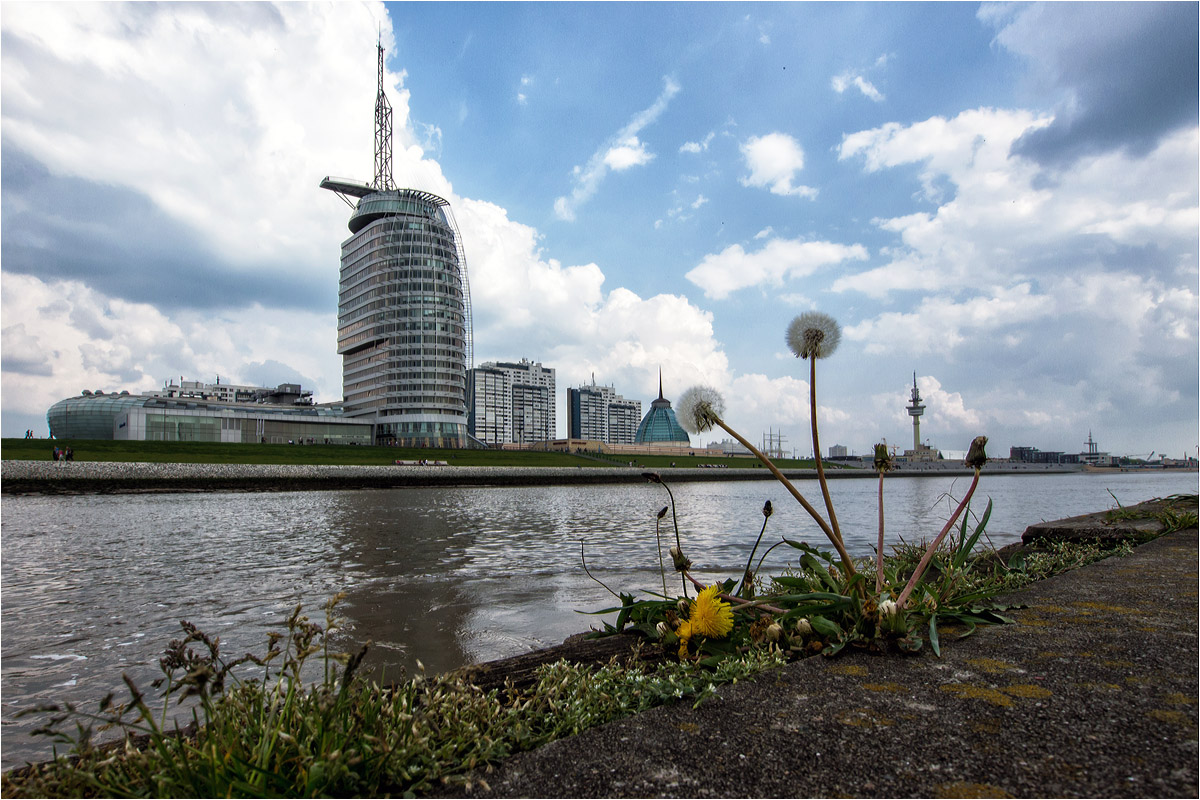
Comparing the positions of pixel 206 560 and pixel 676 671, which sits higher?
pixel 676 671

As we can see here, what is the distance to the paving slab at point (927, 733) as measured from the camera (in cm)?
149

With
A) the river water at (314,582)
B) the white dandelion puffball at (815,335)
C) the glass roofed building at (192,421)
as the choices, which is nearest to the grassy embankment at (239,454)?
the glass roofed building at (192,421)

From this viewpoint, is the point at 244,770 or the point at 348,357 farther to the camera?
the point at 348,357

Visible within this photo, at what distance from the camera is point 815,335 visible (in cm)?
325

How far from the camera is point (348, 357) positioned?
412ft

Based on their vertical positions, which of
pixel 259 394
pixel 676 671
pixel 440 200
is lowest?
pixel 676 671

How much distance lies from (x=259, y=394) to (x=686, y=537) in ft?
480

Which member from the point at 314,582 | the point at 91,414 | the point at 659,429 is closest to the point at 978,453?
the point at 314,582

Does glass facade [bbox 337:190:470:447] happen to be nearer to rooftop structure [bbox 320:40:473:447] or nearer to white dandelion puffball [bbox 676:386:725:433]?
rooftop structure [bbox 320:40:473:447]

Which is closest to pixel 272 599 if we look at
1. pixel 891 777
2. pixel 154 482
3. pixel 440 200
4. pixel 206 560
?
pixel 206 560

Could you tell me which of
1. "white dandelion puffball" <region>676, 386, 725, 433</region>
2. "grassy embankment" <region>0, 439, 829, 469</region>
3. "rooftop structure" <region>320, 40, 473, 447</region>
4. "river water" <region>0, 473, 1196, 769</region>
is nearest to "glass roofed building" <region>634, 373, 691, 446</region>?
"rooftop structure" <region>320, 40, 473, 447</region>

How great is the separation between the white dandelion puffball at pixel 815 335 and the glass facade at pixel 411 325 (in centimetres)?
10820

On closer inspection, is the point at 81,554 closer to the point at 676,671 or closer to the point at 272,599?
the point at 272,599

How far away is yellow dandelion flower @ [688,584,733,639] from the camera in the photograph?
283 centimetres
